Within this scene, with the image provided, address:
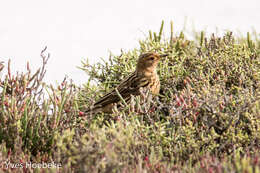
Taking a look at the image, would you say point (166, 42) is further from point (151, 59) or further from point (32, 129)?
point (32, 129)

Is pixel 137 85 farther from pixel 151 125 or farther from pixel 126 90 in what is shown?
pixel 151 125

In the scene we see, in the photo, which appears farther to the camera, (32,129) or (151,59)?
(151,59)

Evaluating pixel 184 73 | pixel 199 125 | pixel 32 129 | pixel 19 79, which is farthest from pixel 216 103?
pixel 19 79

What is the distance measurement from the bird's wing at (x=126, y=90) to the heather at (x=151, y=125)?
1.02 ft

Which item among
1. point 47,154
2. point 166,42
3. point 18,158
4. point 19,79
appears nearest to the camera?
point 18,158

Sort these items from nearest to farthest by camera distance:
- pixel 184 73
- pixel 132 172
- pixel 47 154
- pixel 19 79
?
pixel 132 172, pixel 47 154, pixel 19 79, pixel 184 73

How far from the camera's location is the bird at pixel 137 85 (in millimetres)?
5957

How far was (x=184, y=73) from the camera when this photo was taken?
6816mm

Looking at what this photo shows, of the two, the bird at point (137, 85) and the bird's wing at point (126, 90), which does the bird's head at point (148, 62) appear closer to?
the bird at point (137, 85)

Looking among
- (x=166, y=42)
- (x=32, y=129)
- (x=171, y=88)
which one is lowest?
(x=32, y=129)

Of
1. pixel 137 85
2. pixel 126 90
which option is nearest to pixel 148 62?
pixel 137 85

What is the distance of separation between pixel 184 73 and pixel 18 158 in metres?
3.17

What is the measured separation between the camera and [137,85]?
608 centimetres

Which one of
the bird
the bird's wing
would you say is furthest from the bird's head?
the bird's wing
